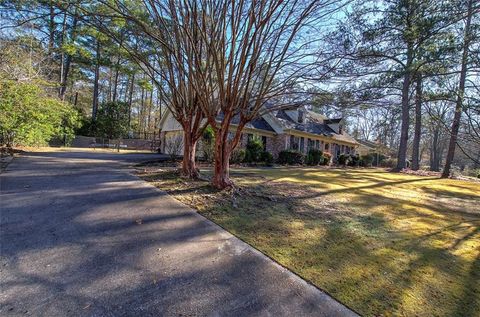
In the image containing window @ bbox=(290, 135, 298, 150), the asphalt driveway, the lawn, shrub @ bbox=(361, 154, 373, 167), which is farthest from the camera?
shrub @ bbox=(361, 154, 373, 167)

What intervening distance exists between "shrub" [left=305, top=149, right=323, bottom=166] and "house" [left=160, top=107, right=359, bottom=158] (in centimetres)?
142

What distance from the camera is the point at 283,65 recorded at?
693cm

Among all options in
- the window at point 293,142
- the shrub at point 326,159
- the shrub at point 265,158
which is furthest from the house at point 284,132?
the shrub at point 265,158

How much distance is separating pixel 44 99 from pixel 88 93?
18.3m

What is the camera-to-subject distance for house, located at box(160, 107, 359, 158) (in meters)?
19.1

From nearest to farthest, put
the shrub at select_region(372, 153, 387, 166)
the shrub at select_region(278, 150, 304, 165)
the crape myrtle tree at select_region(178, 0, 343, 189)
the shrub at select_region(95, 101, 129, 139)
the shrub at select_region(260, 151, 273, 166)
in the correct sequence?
the crape myrtle tree at select_region(178, 0, 343, 189), the shrub at select_region(260, 151, 273, 166), the shrub at select_region(278, 150, 304, 165), the shrub at select_region(95, 101, 129, 139), the shrub at select_region(372, 153, 387, 166)

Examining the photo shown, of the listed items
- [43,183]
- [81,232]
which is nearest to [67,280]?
[81,232]

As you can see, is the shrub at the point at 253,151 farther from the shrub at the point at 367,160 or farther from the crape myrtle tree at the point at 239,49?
the shrub at the point at 367,160

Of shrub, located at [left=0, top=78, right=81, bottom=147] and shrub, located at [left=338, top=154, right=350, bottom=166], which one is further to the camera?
shrub, located at [left=338, top=154, right=350, bottom=166]

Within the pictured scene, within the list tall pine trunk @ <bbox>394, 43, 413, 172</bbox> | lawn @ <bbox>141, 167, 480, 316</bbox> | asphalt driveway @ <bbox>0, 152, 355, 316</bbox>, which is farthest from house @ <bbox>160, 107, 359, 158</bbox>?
asphalt driveway @ <bbox>0, 152, 355, 316</bbox>

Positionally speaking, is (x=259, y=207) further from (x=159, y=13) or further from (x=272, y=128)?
(x=272, y=128)

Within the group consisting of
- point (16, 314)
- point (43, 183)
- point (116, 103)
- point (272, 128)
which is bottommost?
point (16, 314)

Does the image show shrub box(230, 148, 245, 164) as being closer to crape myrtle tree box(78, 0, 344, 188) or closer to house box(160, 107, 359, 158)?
house box(160, 107, 359, 158)

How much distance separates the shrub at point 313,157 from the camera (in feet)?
66.0
